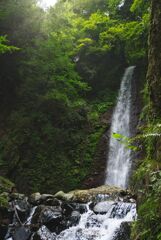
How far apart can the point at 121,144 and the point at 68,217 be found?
7.19 m

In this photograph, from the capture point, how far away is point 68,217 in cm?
788

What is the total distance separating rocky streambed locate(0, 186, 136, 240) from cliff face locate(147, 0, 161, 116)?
3.09 meters

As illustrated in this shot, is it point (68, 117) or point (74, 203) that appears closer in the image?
point (74, 203)

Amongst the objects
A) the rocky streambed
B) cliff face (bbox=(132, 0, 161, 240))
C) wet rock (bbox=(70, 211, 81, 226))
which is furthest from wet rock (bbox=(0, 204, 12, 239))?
cliff face (bbox=(132, 0, 161, 240))

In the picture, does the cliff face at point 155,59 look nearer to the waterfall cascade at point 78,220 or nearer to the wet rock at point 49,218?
the waterfall cascade at point 78,220

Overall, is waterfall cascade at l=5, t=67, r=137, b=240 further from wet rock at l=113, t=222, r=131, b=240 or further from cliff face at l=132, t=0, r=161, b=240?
cliff face at l=132, t=0, r=161, b=240

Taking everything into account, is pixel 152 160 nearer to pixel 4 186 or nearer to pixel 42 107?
pixel 4 186

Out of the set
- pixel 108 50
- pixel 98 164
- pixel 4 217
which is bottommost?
pixel 4 217

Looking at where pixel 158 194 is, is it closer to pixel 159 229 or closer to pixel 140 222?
pixel 159 229

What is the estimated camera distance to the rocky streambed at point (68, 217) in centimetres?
700

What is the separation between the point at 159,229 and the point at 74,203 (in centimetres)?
596

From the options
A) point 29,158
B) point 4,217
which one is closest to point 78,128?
point 29,158

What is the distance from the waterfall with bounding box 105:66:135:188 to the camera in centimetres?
1324

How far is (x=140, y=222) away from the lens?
143 inches
